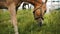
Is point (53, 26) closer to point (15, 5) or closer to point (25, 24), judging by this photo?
point (25, 24)

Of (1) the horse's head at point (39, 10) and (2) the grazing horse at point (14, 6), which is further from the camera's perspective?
(1) the horse's head at point (39, 10)

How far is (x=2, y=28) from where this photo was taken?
22.6 feet

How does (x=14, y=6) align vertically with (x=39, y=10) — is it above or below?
above

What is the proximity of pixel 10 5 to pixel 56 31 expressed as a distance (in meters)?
1.43

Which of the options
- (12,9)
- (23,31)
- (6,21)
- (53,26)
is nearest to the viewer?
(12,9)

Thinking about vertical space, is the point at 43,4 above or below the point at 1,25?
above

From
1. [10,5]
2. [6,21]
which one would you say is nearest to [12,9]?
[10,5]

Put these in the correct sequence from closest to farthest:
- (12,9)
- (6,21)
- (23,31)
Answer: (12,9) < (23,31) < (6,21)

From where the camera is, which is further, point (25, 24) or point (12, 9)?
point (25, 24)

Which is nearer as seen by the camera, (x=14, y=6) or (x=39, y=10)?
(x=14, y=6)

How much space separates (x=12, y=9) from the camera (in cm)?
609

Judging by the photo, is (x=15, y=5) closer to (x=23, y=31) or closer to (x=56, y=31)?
(x=23, y=31)

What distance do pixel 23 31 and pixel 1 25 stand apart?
108 centimetres

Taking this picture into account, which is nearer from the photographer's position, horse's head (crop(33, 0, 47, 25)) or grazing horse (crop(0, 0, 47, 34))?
grazing horse (crop(0, 0, 47, 34))
